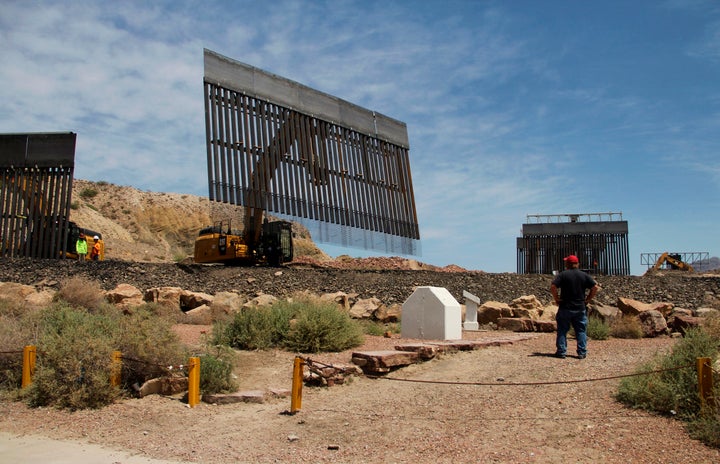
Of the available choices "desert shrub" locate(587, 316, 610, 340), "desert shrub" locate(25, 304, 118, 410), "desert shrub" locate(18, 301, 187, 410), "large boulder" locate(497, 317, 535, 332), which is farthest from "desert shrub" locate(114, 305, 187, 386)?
"large boulder" locate(497, 317, 535, 332)

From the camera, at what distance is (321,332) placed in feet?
40.3

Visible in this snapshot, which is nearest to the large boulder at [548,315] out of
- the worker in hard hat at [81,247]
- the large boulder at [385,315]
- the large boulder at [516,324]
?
the large boulder at [516,324]

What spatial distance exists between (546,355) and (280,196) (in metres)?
15.9

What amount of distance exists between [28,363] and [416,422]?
5.98 m

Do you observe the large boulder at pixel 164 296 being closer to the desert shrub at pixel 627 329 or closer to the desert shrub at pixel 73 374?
the desert shrub at pixel 73 374

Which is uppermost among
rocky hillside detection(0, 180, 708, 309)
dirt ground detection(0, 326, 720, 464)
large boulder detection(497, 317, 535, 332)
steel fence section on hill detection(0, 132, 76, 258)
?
steel fence section on hill detection(0, 132, 76, 258)

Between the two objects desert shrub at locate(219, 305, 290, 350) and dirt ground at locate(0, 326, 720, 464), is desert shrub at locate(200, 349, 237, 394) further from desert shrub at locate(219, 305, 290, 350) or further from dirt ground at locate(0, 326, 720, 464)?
desert shrub at locate(219, 305, 290, 350)

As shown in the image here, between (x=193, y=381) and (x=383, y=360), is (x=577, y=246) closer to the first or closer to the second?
(x=383, y=360)

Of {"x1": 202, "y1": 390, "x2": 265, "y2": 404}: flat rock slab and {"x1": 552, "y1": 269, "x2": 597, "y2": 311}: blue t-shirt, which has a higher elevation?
{"x1": 552, "y1": 269, "x2": 597, "y2": 311}: blue t-shirt

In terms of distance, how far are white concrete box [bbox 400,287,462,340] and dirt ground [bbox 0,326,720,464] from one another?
2.58m

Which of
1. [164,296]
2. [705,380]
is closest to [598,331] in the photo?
[705,380]

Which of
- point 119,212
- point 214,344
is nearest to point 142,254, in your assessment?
point 119,212

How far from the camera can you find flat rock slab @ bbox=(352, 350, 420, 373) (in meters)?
10.1

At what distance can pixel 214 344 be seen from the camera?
39.7 feet
